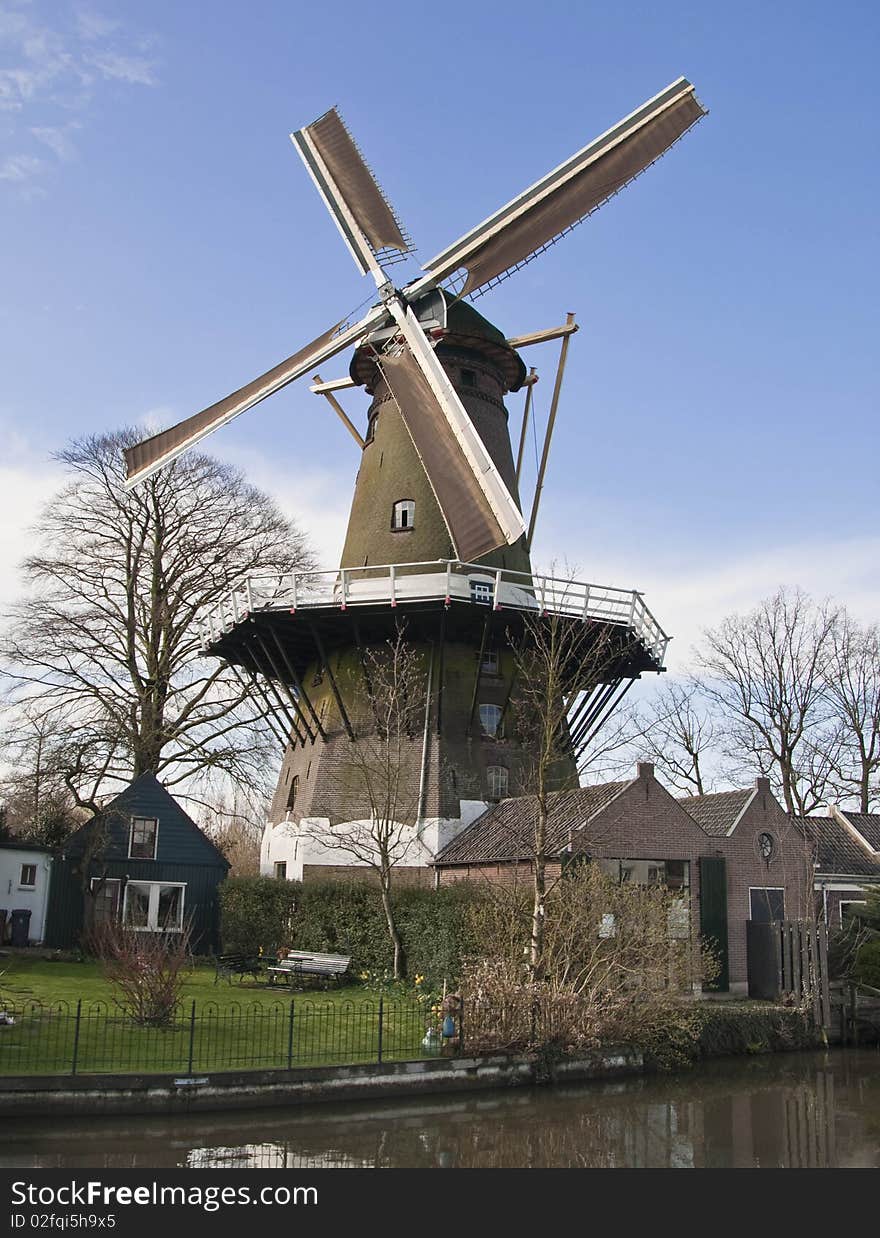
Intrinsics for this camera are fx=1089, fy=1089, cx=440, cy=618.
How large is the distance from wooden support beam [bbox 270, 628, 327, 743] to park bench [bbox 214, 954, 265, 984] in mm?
5116

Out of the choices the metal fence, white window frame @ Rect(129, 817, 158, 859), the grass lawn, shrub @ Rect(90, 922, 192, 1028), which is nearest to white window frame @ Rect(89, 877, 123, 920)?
white window frame @ Rect(129, 817, 158, 859)

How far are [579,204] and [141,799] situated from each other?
1613cm

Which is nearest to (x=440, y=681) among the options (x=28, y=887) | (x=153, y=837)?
(x=153, y=837)

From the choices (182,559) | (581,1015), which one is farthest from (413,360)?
(581,1015)

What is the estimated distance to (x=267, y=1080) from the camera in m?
11.8

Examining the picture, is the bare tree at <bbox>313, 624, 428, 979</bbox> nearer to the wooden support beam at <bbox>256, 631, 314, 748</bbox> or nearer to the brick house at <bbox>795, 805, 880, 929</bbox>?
the wooden support beam at <bbox>256, 631, 314, 748</bbox>

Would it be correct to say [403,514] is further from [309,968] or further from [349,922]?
[309,968]

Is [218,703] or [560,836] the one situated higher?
[218,703]

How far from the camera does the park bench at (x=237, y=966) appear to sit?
1917 centimetres

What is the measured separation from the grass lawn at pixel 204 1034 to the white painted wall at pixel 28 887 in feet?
20.1

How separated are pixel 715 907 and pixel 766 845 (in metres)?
2.08

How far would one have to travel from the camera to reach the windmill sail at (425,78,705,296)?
914 inches

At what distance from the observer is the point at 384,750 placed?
74.5 feet
